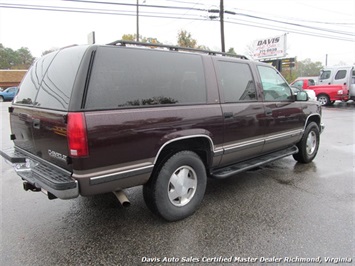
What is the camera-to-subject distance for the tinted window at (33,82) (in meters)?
3.11

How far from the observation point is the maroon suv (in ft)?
7.90

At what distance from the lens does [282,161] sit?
5.64 meters

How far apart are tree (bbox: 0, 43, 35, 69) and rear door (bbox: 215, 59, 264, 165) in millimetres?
76990

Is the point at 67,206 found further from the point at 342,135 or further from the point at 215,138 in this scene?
the point at 342,135

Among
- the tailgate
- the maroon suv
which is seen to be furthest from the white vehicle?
the tailgate

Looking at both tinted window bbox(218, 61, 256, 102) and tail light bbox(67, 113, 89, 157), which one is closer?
tail light bbox(67, 113, 89, 157)

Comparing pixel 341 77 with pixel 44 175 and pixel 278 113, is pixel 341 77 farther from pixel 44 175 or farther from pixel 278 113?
pixel 44 175

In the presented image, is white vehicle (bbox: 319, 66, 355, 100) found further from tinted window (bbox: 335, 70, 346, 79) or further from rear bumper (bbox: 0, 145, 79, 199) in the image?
rear bumper (bbox: 0, 145, 79, 199)

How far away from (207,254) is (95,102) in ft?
5.86

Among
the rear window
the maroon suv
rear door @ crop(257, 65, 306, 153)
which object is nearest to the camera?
the maroon suv

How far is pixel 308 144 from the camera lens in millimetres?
5328

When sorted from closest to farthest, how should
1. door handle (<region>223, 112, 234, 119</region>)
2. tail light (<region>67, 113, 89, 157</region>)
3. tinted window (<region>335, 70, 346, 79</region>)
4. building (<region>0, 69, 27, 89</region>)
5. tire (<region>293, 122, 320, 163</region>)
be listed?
tail light (<region>67, 113, 89, 157</region>) < door handle (<region>223, 112, 234, 119</region>) < tire (<region>293, 122, 320, 163</region>) < tinted window (<region>335, 70, 346, 79</region>) < building (<region>0, 69, 27, 89</region>)

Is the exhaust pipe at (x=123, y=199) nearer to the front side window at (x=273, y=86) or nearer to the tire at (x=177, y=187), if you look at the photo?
Answer: the tire at (x=177, y=187)

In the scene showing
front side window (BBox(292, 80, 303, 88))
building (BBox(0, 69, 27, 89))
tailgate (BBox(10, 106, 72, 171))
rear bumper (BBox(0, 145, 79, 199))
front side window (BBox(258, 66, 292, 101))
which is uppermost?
building (BBox(0, 69, 27, 89))
